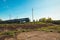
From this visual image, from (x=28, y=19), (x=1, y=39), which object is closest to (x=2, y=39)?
Answer: (x=1, y=39)

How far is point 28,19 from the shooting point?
61.5 meters

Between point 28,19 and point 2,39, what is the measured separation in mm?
48686

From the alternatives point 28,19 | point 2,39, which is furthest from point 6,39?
point 28,19

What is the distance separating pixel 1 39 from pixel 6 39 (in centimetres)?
52

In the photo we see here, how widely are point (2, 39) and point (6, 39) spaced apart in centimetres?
42

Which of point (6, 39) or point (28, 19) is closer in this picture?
point (6, 39)

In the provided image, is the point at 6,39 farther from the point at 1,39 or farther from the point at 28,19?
the point at 28,19

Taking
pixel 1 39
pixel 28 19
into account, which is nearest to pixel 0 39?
pixel 1 39

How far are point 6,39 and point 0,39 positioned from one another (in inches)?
24.4

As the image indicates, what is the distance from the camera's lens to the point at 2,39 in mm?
12883

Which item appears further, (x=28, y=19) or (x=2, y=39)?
(x=28, y=19)

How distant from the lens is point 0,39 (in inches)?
507

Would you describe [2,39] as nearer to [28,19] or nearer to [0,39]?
[0,39]

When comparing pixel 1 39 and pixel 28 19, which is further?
pixel 28 19
